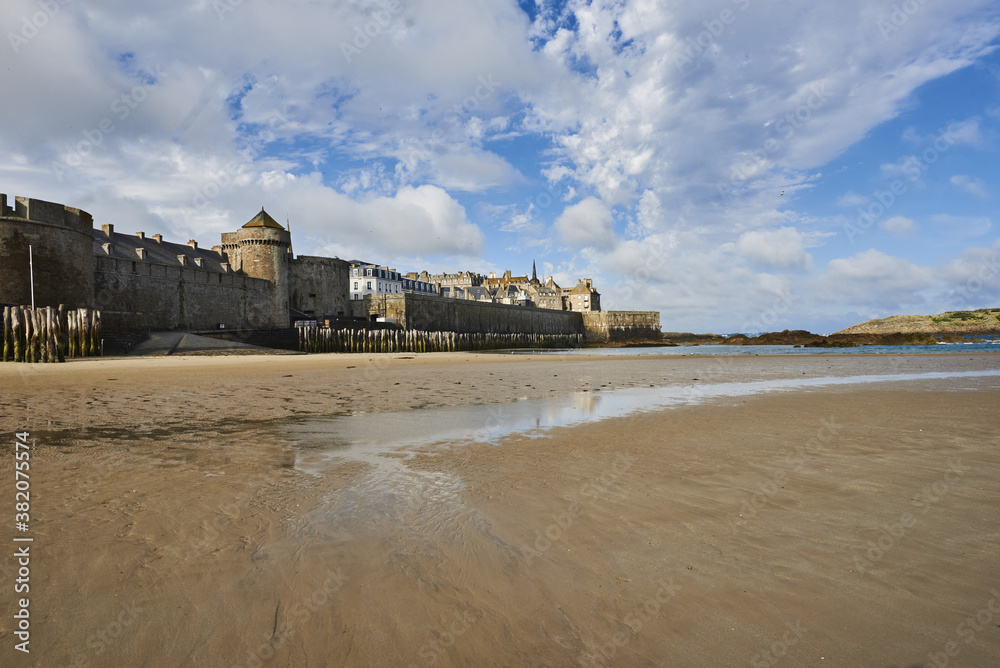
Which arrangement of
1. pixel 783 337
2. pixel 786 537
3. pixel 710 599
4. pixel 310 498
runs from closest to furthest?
pixel 710 599 < pixel 786 537 < pixel 310 498 < pixel 783 337

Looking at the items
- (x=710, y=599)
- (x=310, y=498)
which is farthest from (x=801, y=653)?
(x=310, y=498)

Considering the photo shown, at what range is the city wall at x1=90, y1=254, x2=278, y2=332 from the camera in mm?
35875

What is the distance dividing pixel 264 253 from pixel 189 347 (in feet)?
85.6

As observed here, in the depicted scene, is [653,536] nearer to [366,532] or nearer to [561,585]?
[561,585]

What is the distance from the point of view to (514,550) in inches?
119

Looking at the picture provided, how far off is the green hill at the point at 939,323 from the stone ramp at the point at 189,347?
92.9 meters

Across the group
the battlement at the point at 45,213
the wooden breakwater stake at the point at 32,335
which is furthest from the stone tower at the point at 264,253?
the wooden breakwater stake at the point at 32,335

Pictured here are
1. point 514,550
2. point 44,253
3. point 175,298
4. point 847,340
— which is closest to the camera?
point 514,550

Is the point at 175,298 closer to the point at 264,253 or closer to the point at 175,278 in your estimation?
the point at 175,278

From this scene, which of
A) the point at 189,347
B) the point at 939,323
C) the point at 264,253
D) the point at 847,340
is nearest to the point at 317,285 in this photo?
the point at 264,253

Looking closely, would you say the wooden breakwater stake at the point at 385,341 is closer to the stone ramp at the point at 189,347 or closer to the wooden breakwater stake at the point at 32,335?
the stone ramp at the point at 189,347

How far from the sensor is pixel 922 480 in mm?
4391

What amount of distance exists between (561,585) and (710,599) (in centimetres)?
75

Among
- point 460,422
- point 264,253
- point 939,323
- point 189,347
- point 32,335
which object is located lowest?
point 460,422
